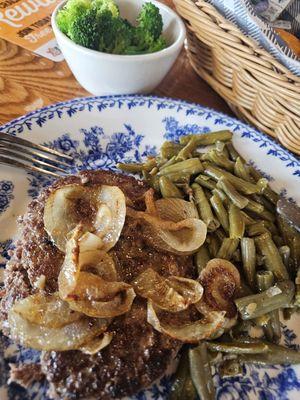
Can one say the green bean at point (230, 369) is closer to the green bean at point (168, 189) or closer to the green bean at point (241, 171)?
the green bean at point (168, 189)

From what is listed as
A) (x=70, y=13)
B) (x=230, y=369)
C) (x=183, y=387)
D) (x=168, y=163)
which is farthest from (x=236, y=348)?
(x=70, y=13)

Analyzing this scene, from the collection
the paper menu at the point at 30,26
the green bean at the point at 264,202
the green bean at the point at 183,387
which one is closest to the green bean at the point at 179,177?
the green bean at the point at 264,202

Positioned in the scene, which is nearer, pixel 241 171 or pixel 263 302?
pixel 263 302

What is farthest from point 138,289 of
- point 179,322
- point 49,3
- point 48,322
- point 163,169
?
point 49,3

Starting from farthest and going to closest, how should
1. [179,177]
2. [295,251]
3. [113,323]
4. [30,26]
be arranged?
1. [30,26]
2. [179,177]
3. [295,251]
4. [113,323]

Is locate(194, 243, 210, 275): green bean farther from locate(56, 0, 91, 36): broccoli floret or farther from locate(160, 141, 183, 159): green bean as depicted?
locate(56, 0, 91, 36): broccoli floret

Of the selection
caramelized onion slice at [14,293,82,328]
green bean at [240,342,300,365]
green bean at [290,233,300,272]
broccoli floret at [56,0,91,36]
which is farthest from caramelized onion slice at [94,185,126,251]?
broccoli floret at [56,0,91,36]

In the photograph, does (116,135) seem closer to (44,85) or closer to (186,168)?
(186,168)
